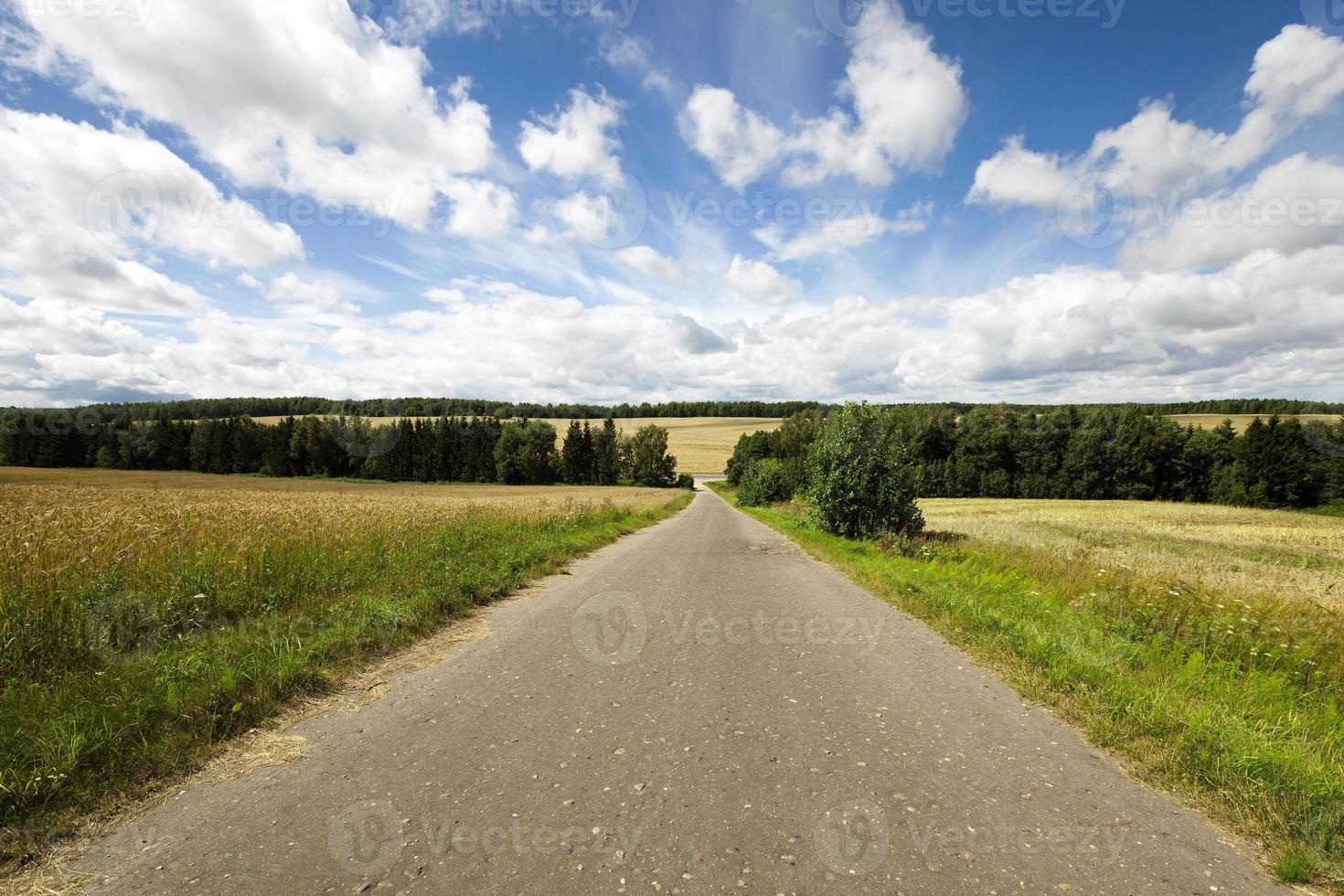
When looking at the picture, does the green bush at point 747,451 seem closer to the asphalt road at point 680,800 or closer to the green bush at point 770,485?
the green bush at point 770,485

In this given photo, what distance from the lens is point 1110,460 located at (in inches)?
2472

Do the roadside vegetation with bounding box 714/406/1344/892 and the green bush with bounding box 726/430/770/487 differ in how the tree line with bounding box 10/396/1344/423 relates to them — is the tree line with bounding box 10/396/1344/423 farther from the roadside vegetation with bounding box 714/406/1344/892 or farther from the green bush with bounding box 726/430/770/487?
the roadside vegetation with bounding box 714/406/1344/892

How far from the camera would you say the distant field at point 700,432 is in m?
111

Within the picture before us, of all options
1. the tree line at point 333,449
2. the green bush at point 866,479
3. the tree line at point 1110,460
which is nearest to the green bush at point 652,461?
the tree line at point 333,449

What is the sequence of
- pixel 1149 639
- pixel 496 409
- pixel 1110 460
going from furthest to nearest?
1. pixel 496 409
2. pixel 1110 460
3. pixel 1149 639

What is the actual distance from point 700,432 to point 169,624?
4950 inches

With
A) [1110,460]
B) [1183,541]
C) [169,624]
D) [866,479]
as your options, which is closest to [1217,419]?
[1110,460]

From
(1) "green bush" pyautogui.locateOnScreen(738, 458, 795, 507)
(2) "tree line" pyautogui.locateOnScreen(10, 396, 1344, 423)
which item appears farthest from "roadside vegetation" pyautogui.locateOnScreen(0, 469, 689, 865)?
(2) "tree line" pyautogui.locateOnScreen(10, 396, 1344, 423)

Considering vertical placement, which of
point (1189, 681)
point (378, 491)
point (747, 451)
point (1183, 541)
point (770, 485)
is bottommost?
point (378, 491)

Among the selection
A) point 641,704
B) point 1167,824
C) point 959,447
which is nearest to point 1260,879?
point 1167,824

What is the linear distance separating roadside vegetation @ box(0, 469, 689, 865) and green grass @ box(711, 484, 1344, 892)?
731 centimetres

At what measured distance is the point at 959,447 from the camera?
226 feet

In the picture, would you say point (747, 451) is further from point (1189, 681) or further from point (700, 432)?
point (1189, 681)

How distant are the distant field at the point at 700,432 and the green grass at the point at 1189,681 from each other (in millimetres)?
90446
